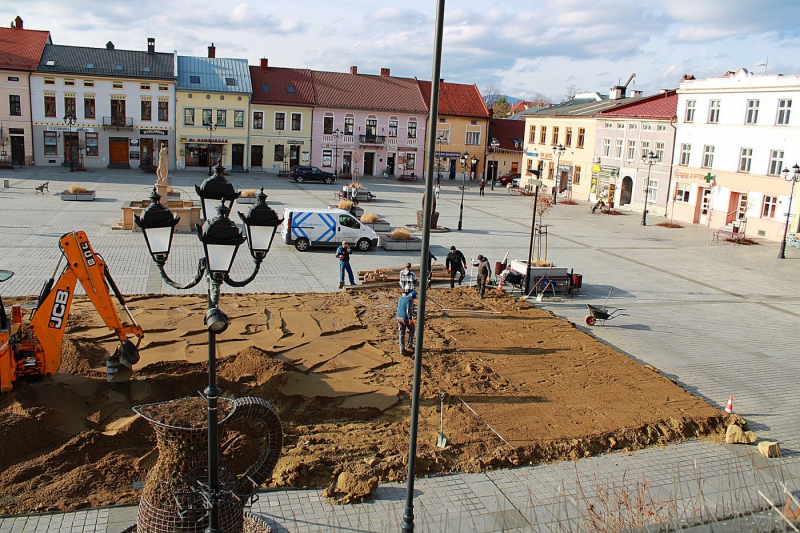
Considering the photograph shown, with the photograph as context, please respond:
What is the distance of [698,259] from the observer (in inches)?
1041

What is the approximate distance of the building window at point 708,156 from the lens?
35.9m

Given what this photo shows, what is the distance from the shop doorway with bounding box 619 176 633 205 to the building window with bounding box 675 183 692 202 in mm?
4694

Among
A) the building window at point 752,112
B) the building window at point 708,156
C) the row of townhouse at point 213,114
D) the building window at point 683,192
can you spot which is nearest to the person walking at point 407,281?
the building window at point 752,112

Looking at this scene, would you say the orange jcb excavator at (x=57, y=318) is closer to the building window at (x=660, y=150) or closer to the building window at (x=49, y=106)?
the building window at (x=660, y=150)

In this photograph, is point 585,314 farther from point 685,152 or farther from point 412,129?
point 412,129

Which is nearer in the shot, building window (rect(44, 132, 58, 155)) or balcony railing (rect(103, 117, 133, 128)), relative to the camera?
building window (rect(44, 132, 58, 155))

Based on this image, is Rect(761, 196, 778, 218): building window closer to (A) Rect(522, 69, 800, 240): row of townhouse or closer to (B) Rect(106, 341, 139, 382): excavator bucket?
(A) Rect(522, 69, 800, 240): row of townhouse

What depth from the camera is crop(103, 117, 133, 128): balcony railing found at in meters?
49.2

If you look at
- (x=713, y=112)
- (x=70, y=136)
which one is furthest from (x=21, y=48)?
(x=713, y=112)

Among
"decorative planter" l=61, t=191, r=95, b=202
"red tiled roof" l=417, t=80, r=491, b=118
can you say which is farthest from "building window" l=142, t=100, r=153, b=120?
"red tiled roof" l=417, t=80, r=491, b=118

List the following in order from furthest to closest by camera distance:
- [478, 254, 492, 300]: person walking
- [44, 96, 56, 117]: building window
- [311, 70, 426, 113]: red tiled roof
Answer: [311, 70, 426, 113]: red tiled roof
[44, 96, 56, 117]: building window
[478, 254, 492, 300]: person walking

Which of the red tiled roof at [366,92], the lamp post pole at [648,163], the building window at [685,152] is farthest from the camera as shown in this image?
the red tiled roof at [366,92]

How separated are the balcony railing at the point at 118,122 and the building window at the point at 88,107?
1011mm

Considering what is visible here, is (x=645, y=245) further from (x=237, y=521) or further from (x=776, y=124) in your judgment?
(x=237, y=521)
